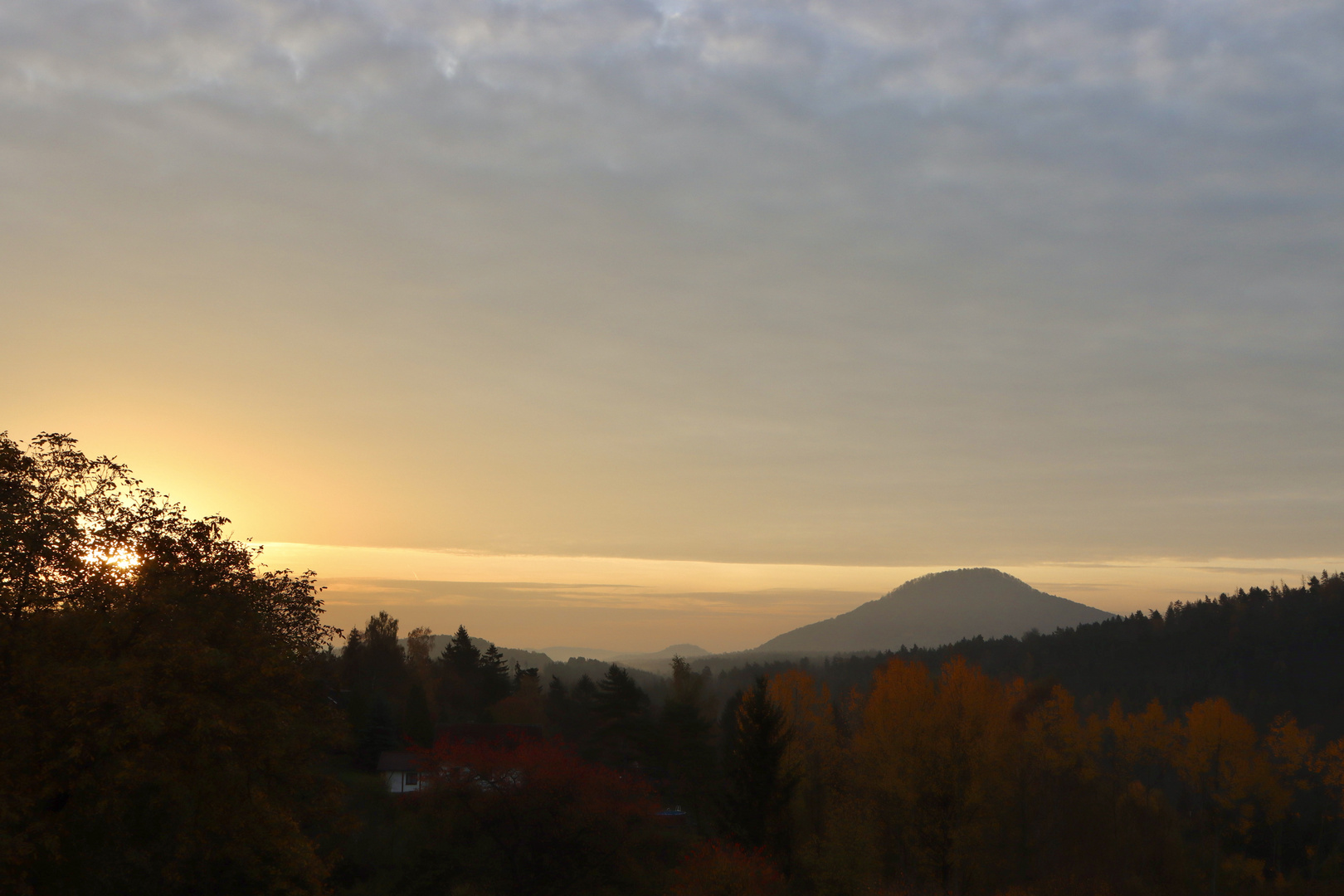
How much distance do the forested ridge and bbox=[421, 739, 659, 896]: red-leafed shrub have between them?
5.2 inches

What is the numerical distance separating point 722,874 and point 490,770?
1313cm

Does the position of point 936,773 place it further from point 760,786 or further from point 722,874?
point 722,874

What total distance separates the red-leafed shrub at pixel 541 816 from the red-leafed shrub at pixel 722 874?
378 centimetres

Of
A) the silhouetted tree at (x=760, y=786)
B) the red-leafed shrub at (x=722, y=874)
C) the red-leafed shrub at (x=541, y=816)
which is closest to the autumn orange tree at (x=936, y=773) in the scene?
the silhouetted tree at (x=760, y=786)

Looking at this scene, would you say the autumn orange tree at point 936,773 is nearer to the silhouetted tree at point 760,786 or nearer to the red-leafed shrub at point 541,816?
the silhouetted tree at point 760,786

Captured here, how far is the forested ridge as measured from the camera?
23953mm

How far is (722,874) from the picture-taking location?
141 ft

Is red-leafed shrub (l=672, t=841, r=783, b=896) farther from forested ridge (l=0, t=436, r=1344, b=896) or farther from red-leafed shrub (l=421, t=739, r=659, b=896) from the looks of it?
red-leafed shrub (l=421, t=739, r=659, b=896)

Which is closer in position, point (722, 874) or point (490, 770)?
point (722, 874)

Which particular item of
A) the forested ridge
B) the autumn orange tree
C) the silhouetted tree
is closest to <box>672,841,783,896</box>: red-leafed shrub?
the forested ridge

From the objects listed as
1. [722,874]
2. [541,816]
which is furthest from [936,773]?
[541,816]

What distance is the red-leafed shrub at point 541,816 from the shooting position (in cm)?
4631

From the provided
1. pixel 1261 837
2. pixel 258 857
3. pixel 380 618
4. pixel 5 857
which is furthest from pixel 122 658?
pixel 380 618

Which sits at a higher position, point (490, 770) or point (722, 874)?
point (490, 770)
